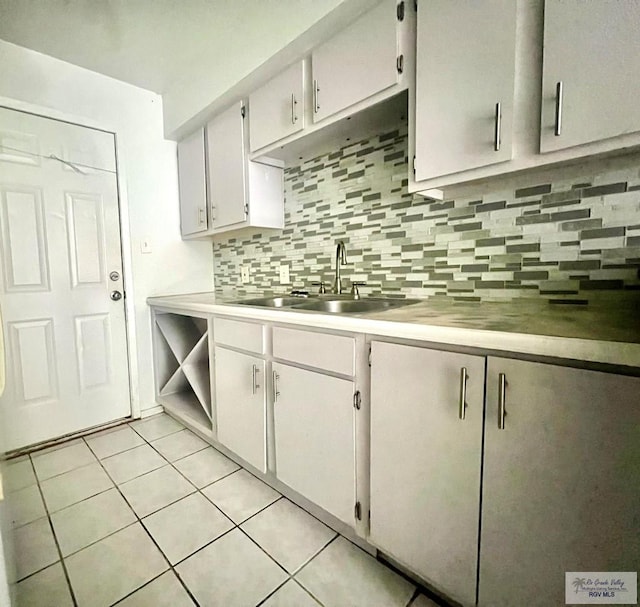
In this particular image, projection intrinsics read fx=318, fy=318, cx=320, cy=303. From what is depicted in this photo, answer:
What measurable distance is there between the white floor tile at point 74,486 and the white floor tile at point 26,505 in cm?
3

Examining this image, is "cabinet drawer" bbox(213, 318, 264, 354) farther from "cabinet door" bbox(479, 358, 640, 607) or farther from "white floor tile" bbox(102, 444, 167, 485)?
"cabinet door" bbox(479, 358, 640, 607)

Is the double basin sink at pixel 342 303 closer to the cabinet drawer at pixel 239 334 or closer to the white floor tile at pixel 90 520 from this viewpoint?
the cabinet drawer at pixel 239 334

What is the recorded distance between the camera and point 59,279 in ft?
6.75

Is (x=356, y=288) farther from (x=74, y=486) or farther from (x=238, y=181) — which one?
(x=74, y=486)

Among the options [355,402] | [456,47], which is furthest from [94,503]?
[456,47]

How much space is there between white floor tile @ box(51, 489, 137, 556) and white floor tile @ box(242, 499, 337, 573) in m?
0.57

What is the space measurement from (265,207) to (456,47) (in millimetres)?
1310

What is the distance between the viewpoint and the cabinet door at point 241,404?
1.50m

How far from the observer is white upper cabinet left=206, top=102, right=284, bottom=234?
196 cm

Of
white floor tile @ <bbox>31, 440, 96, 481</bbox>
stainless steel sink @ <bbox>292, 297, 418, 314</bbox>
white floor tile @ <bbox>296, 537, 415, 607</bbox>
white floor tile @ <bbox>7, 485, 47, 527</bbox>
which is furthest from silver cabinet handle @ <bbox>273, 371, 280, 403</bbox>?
white floor tile @ <bbox>31, 440, 96, 481</bbox>

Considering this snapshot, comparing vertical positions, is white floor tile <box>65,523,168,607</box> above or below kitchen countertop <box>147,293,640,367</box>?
below

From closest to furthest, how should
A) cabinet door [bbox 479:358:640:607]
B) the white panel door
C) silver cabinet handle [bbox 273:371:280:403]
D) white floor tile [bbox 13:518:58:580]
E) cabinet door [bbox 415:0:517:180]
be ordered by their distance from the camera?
cabinet door [bbox 479:358:640:607] < cabinet door [bbox 415:0:517:180] < white floor tile [bbox 13:518:58:580] < silver cabinet handle [bbox 273:371:280:403] < the white panel door

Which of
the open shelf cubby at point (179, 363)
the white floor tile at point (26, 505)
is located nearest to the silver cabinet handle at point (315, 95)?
the open shelf cubby at point (179, 363)

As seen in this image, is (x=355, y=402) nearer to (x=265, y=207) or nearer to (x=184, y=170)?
(x=265, y=207)
